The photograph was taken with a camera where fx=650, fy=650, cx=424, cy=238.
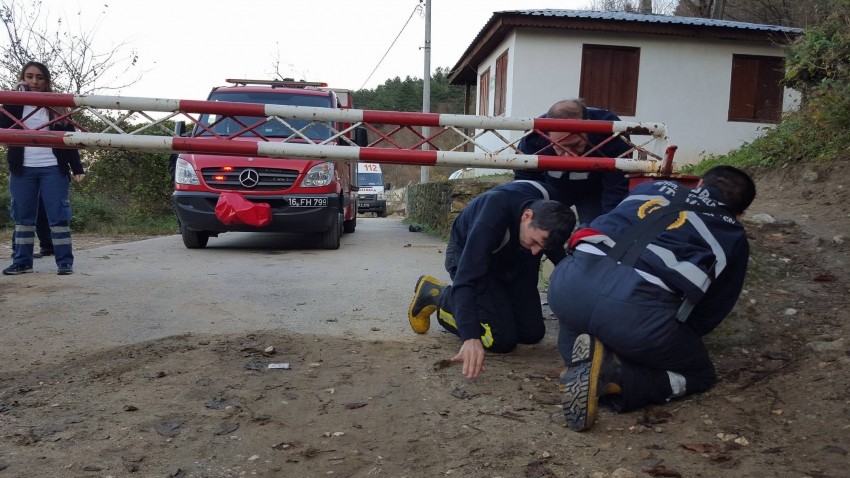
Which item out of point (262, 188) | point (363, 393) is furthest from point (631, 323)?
point (262, 188)

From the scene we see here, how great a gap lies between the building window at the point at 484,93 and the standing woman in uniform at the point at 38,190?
12863mm

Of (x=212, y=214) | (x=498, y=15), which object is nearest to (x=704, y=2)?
(x=498, y=15)

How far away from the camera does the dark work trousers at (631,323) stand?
2648 mm

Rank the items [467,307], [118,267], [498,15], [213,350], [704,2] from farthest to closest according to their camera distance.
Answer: [704,2]
[498,15]
[118,267]
[213,350]
[467,307]

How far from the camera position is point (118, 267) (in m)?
6.55

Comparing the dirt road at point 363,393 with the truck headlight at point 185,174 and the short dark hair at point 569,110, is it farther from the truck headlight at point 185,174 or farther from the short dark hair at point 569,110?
the truck headlight at point 185,174

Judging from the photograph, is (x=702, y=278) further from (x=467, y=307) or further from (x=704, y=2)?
(x=704, y=2)

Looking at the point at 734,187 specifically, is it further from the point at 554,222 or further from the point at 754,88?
the point at 754,88

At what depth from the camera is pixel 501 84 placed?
15.6 metres

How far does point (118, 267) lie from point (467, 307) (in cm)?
477

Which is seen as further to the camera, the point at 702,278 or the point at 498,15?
the point at 498,15

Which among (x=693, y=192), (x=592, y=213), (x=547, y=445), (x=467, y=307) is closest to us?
(x=547, y=445)

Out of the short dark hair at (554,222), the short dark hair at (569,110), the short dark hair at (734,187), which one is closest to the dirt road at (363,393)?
the short dark hair at (554,222)

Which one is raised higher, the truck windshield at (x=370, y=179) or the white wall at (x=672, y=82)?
the white wall at (x=672, y=82)
